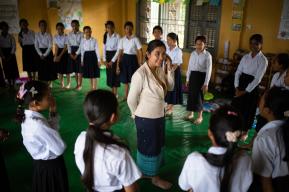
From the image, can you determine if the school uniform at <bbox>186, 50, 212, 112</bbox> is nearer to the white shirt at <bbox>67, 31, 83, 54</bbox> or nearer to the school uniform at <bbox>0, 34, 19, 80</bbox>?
the white shirt at <bbox>67, 31, 83, 54</bbox>

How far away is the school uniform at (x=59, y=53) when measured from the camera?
599 centimetres

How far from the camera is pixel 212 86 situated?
21.7 feet

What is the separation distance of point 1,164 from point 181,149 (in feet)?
7.07

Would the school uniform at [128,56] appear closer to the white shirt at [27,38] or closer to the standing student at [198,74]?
the standing student at [198,74]

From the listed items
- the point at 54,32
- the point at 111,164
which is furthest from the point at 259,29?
the point at 111,164

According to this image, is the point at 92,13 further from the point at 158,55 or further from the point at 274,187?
the point at 274,187

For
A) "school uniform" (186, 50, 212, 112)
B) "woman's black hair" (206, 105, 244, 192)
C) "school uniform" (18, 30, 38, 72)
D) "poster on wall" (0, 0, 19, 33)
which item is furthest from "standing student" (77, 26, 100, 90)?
"woman's black hair" (206, 105, 244, 192)

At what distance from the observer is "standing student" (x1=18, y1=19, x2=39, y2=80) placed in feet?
19.4

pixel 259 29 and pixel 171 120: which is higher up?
pixel 259 29

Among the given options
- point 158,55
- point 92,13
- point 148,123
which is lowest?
point 148,123

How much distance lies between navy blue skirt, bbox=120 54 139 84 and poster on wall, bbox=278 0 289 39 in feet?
9.68

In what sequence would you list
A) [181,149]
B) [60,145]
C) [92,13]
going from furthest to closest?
[92,13], [181,149], [60,145]

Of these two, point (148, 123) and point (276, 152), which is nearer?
point (276, 152)

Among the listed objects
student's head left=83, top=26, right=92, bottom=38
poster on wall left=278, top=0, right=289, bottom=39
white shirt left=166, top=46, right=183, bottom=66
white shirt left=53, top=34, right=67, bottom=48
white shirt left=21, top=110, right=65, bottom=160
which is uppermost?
poster on wall left=278, top=0, right=289, bottom=39
